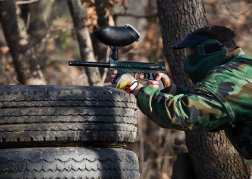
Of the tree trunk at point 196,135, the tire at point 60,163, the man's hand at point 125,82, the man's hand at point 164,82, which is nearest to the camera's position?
the tire at point 60,163

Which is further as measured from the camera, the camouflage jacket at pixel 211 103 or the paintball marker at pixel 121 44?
the paintball marker at pixel 121 44

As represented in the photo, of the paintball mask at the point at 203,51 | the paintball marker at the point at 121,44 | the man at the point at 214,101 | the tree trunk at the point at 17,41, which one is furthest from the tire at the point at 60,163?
the tree trunk at the point at 17,41

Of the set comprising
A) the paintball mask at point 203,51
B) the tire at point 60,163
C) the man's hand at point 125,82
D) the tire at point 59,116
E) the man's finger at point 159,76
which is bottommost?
the tire at point 60,163

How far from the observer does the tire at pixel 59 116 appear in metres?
2.48

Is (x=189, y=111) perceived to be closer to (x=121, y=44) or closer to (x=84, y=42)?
(x=121, y=44)

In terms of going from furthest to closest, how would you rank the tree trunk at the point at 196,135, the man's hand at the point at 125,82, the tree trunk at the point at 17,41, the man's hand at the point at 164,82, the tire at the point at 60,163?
the tree trunk at the point at 17,41 < the tree trunk at the point at 196,135 < the man's hand at the point at 164,82 < the man's hand at the point at 125,82 < the tire at the point at 60,163

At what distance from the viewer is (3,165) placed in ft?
7.98

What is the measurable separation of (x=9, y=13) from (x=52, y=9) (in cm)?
675

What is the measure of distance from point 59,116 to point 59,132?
0.12m

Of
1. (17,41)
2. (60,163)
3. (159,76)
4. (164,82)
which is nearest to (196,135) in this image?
(164,82)

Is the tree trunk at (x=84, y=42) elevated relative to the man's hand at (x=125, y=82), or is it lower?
elevated

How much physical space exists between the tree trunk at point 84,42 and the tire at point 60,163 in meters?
3.15

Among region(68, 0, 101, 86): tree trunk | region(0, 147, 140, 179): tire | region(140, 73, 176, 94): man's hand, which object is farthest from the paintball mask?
region(68, 0, 101, 86): tree trunk

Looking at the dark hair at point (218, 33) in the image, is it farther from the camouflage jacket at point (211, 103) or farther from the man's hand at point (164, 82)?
the man's hand at point (164, 82)
